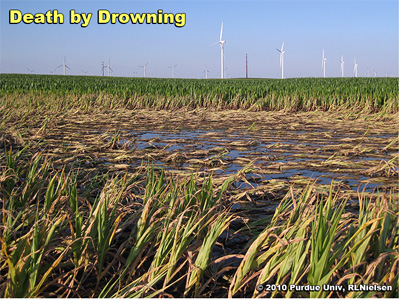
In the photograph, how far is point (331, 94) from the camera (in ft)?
48.6

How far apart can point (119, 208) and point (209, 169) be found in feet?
7.01

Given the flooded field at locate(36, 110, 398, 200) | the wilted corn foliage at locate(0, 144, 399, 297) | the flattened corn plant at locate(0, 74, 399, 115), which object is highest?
the flattened corn plant at locate(0, 74, 399, 115)

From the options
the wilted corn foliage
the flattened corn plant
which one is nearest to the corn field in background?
the wilted corn foliage

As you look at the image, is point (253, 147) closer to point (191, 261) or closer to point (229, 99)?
point (191, 261)

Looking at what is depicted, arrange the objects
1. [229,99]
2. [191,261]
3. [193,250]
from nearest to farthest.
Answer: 1. [191,261]
2. [193,250]
3. [229,99]

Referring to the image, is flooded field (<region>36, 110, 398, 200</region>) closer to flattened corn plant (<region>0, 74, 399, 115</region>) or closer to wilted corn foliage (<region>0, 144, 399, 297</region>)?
wilted corn foliage (<region>0, 144, 399, 297</region>)

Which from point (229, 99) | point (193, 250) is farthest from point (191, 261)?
point (229, 99)

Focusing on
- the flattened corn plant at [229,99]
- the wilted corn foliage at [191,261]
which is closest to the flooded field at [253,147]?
the wilted corn foliage at [191,261]

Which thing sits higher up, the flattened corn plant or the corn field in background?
the flattened corn plant

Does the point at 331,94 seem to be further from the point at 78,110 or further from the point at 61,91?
the point at 61,91

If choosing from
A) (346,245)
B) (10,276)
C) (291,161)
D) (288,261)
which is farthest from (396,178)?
(10,276)

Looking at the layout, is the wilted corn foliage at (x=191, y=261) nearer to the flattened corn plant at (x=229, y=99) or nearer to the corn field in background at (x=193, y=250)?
the corn field in background at (x=193, y=250)

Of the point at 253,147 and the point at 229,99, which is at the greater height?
the point at 229,99

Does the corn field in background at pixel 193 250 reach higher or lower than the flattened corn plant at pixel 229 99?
lower
